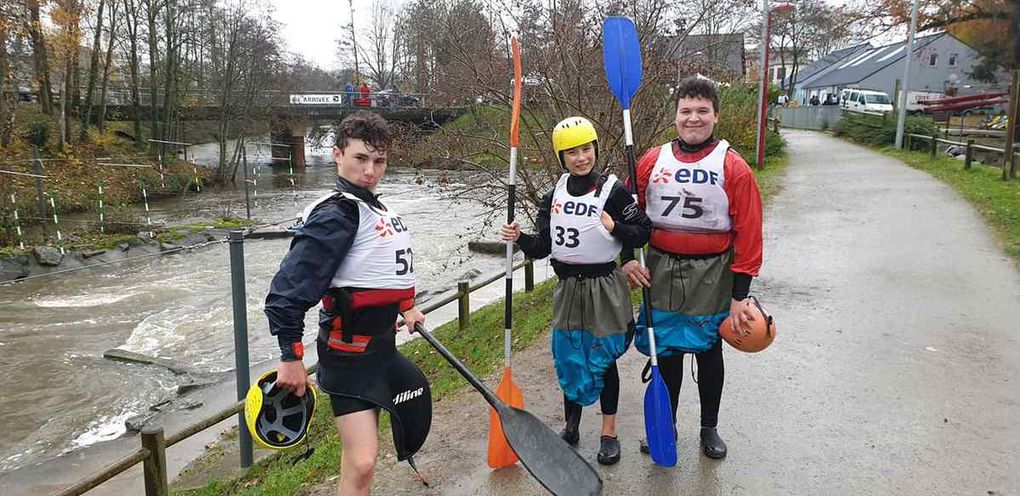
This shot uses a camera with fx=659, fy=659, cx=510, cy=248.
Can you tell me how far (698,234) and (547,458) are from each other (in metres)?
1.23

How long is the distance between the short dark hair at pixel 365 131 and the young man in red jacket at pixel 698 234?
1.29 metres

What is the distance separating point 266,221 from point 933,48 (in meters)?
48.4

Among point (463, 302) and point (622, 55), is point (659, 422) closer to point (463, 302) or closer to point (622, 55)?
point (622, 55)

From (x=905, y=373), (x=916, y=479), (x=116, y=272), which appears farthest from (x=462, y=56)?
(x=116, y=272)

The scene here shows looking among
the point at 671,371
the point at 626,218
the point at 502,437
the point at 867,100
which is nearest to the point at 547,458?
the point at 502,437

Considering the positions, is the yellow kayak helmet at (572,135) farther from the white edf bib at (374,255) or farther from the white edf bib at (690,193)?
the white edf bib at (374,255)

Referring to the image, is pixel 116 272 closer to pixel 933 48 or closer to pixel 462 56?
pixel 462 56

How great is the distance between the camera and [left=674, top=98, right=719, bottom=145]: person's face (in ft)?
9.80

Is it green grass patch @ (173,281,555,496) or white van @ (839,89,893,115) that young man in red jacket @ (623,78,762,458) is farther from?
white van @ (839,89,893,115)

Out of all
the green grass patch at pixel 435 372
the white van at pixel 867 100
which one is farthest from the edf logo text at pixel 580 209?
the white van at pixel 867 100

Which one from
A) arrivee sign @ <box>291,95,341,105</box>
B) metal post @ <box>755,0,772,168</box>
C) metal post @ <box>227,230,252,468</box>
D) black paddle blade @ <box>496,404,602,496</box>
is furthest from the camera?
arrivee sign @ <box>291,95,341,105</box>

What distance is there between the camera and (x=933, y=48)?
46.7m

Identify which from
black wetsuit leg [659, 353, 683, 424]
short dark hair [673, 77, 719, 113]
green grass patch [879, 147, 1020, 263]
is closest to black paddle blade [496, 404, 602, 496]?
black wetsuit leg [659, 353, 683, 424]

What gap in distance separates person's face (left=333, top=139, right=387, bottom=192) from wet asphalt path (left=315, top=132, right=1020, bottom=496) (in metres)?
1.63
